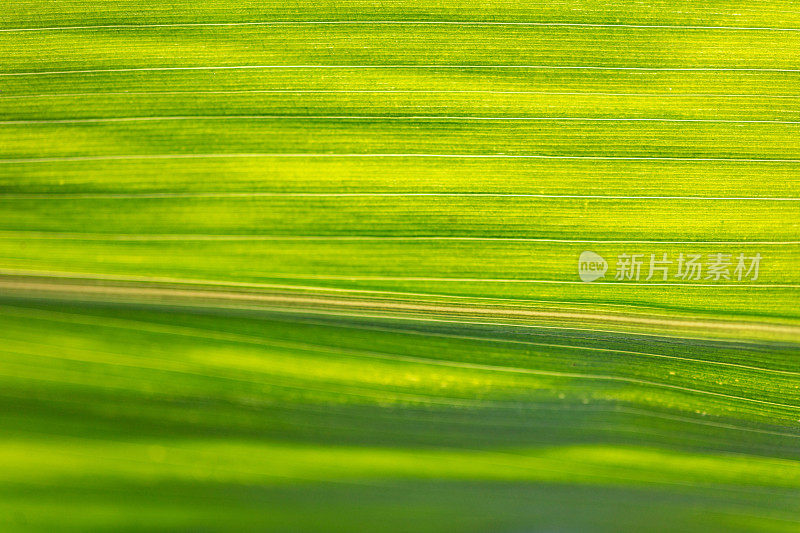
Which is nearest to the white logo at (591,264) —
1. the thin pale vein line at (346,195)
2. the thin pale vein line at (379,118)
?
the thin pale vein line at (346,195)

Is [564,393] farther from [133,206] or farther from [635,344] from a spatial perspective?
[133,206]

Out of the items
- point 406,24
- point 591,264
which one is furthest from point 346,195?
point 591,264

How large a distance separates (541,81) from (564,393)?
1.42 metres

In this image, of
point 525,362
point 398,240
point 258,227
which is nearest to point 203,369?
point 258,227

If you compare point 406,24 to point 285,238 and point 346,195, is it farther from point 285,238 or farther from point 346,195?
point 285,238

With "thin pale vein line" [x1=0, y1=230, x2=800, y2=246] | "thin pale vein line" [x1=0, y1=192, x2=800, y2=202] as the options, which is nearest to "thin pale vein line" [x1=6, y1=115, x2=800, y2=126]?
"thin pale vein line" [x1=0, y1=192, x2=800, y2=202]

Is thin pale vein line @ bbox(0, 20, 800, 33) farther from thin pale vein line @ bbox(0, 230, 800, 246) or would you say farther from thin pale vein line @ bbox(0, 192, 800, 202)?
thin pale vein line @ bbox(0, 230, 800, 246)

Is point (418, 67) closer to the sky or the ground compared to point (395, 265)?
closer to the sky

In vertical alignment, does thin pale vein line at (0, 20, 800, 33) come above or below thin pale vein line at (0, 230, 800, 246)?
above

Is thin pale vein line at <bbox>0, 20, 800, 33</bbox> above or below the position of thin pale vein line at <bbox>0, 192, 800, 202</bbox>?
above

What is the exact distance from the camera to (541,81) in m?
2.26

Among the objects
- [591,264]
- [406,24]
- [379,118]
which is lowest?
[591,264]

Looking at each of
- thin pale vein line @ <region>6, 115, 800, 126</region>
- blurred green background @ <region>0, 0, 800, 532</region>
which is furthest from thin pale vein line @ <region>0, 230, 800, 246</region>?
thin pale vein line @ <region>6, 115, 800, 126</region>

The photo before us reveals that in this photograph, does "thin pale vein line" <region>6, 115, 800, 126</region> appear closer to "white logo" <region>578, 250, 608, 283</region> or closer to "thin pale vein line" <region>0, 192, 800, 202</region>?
"thin pale vein line" <region>0, 192, 800, 202</region>
